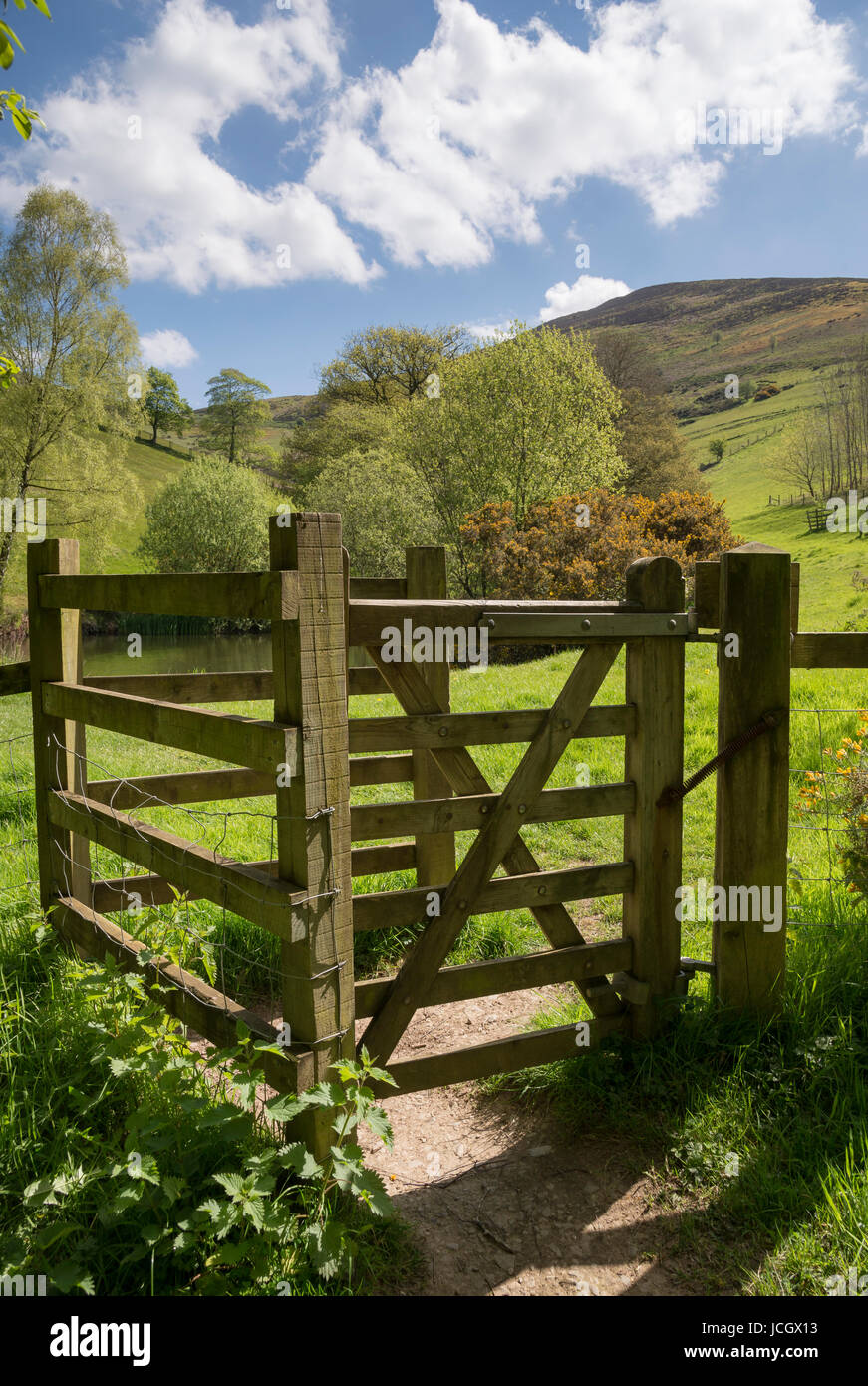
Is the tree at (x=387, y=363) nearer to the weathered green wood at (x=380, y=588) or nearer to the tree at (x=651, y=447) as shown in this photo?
the tree at (x=651, y=447)

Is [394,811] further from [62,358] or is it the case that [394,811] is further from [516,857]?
[62,358]

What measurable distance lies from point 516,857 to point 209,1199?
1.69m

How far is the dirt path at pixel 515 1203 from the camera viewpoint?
9.50ft

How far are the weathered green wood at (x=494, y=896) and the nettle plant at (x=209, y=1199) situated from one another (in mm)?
666

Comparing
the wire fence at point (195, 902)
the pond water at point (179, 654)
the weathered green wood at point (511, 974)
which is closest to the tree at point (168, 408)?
the pond water at point (179, 654)

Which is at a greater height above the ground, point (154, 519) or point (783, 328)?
point (783, 328)

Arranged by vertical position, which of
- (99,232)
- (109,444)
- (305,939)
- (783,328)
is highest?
(783,328)

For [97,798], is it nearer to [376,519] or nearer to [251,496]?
[376,519]

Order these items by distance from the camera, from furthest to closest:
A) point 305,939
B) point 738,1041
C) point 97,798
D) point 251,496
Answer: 1. point 251,496
2. point 97,798
3. point 738,1041
4. point 305,939

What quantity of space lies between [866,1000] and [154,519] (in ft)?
171
